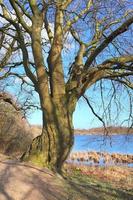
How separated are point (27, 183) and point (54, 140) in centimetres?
310

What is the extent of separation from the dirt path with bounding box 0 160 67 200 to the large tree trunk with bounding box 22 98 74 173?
80cm

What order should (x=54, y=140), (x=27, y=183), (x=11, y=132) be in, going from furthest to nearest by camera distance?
(x=11, y=132) < (x=54, y=140) < (x=27, y=183)

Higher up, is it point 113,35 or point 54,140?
point 113,35

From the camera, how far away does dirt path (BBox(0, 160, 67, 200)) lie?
35.9ft

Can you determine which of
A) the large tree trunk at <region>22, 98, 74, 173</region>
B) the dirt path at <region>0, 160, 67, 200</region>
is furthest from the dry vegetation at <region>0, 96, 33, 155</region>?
the dirt path at <region>0, 160, 67, 200</region>

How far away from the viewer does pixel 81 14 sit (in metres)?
16.9

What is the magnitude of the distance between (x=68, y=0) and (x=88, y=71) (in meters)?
2.97

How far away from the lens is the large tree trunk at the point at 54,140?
48.4ft

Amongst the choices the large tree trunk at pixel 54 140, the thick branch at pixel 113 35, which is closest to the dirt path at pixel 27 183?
the large tree trunk at pixel 54 140

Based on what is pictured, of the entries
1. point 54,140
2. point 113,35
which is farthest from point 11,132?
point 113,35

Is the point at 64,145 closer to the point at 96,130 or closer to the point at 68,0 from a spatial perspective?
the point at 96,130

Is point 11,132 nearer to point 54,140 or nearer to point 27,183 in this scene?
point 54,140

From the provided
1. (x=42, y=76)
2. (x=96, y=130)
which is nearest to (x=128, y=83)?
(x=96, y=130)

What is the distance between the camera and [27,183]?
11883mm
